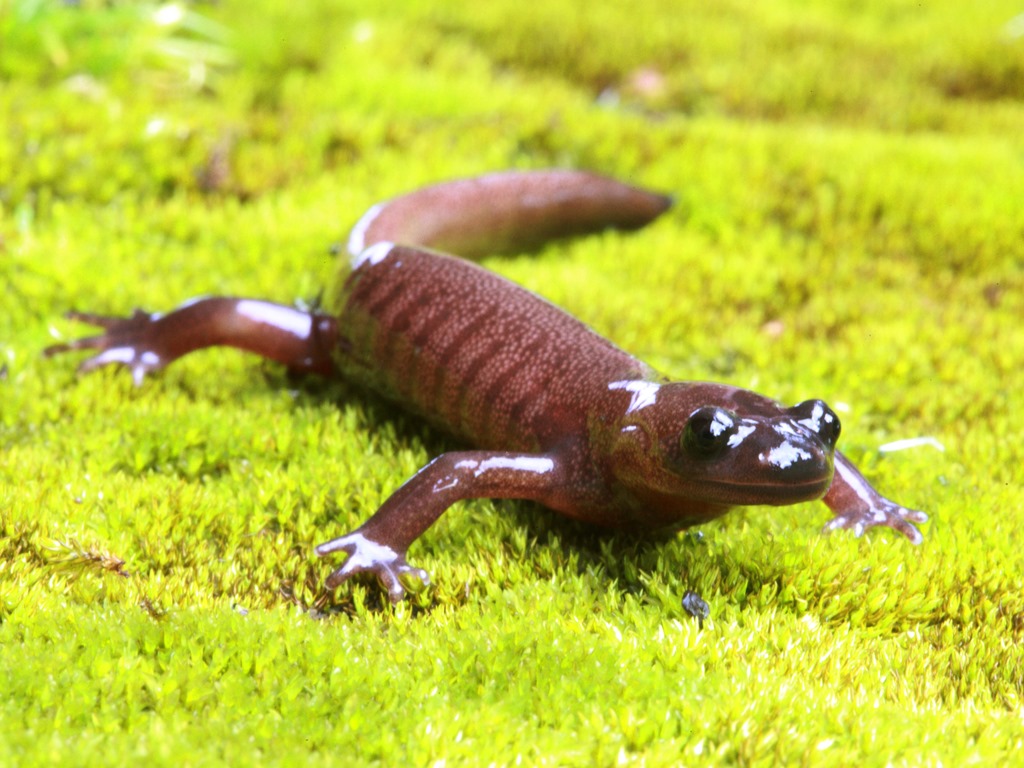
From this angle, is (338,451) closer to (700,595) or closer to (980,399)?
(700,595)

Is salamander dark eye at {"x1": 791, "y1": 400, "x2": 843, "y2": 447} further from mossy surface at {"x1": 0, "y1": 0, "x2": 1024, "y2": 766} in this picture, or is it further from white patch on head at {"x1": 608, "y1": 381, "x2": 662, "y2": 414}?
white patch on head at {"x1": 608, "y1": 381, "x2": 662, "y2": 414}

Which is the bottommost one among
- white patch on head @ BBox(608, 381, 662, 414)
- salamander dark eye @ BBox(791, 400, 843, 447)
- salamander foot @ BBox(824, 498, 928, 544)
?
salamander foot @ BBox(824, 498, 928, 544)

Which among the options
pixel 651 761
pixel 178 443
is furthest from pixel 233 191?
pixel 651 761

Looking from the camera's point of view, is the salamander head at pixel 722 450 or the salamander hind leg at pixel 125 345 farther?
the salamander hind leg at pixel 125 345

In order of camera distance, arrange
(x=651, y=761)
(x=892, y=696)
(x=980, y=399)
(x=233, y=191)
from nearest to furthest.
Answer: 1. (x=651, y=761)
2. (x=892, y=696)
3. (x=980, y=399)
4. (x=233, y=191)

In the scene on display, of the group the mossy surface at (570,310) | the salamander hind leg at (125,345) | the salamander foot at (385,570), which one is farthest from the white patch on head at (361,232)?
the salamander foot at (385,570)

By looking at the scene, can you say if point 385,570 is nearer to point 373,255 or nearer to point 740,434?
point 740,434

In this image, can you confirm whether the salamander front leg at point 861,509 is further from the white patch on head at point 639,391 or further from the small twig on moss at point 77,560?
the small twig on moss at point 77,560

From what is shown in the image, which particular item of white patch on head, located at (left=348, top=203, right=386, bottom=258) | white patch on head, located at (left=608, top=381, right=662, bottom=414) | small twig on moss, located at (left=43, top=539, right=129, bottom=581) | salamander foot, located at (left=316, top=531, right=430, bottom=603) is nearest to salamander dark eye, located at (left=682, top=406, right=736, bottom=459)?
white patch on head, located at (left=608, top=381, right=662, bottom=414)

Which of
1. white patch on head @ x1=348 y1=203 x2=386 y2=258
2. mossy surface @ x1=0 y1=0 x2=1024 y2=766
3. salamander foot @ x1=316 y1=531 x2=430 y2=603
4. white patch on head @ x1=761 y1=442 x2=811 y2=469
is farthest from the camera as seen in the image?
white patch on head @ x1=348 y1=203 x2=386 y2=258
